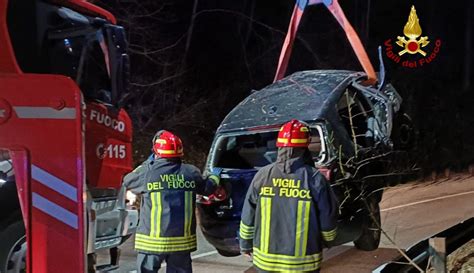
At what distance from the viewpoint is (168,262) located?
17.5 feet

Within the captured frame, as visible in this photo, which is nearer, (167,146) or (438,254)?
(438,254)

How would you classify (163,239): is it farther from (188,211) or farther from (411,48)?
(411,48)

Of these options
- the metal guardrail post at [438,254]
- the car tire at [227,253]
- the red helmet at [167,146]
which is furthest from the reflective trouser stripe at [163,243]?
the metal guardrail post at [438,254]

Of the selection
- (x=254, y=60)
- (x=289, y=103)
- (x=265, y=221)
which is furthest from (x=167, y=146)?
(x=254, y=60)

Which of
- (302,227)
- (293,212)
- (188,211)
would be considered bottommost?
(188,211)

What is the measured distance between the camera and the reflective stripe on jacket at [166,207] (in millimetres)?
5145

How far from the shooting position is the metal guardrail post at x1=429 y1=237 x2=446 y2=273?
459 centimetres

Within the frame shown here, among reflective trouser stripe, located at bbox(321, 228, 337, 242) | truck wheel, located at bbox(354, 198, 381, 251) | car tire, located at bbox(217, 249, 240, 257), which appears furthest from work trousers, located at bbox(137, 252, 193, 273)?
truck wheel, located at bbox(354, 198, 381, 251)

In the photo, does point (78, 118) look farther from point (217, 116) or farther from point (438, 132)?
point (438, 132)

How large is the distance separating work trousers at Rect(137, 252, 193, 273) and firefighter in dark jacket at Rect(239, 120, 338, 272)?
3.91 ft

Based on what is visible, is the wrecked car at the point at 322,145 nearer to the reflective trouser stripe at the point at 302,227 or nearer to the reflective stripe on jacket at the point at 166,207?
the reflective stripe on jacket at the point at 166,207

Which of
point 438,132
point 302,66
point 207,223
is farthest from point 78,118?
point 302,66

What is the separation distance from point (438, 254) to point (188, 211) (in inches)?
80.9

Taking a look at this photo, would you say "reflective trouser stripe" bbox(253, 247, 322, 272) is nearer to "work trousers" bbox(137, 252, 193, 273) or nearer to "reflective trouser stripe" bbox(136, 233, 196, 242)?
"reflective trouser stripe" bbox(136, 233, 196, 242)
